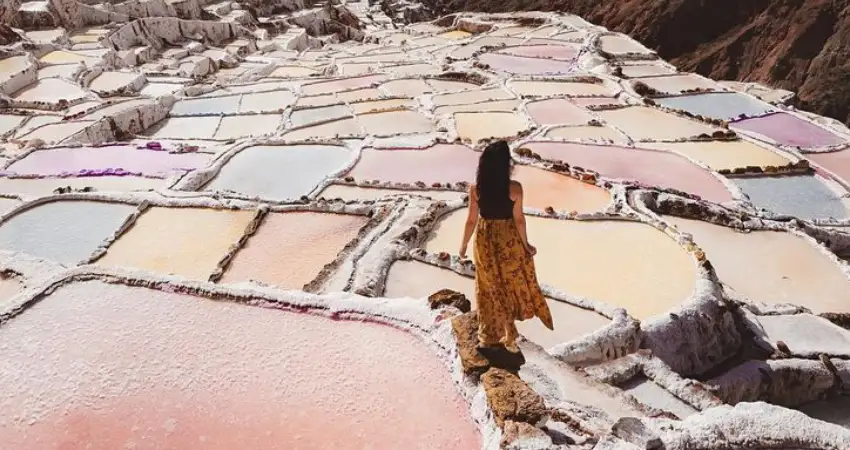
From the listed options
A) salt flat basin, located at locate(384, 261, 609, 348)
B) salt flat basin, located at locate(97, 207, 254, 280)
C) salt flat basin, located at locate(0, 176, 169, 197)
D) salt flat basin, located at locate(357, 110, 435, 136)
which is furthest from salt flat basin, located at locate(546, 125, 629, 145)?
salt flat basin, located at locate(0, 176, 169, 197)

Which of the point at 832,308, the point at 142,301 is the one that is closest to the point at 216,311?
the point at 142,301

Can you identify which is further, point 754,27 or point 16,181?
point 754,27

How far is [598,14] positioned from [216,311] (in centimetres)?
2962

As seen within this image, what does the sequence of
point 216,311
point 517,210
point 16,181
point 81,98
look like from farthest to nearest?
point 81,98 < point 16,181 < point 216,311 < point 517,210

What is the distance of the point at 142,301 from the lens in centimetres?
615

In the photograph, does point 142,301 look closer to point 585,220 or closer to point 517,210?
point 517,210

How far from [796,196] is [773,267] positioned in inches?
133

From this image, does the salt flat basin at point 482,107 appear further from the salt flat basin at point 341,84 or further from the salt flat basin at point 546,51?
the salt flat basin at point 546,51

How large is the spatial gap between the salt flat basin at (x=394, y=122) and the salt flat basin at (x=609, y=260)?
5.32m

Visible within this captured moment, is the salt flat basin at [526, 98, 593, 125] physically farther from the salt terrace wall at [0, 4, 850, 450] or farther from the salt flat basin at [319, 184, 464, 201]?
the salt flat basin at [319, 184, 464, 201]

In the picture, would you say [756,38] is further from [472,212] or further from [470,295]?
[472,212]

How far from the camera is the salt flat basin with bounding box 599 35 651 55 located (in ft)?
72.6

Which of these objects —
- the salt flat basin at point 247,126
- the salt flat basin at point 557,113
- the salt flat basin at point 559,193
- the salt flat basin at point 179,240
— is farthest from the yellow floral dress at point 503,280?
the salt flat basin at point 247,126

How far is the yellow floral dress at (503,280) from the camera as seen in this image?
171 inches
